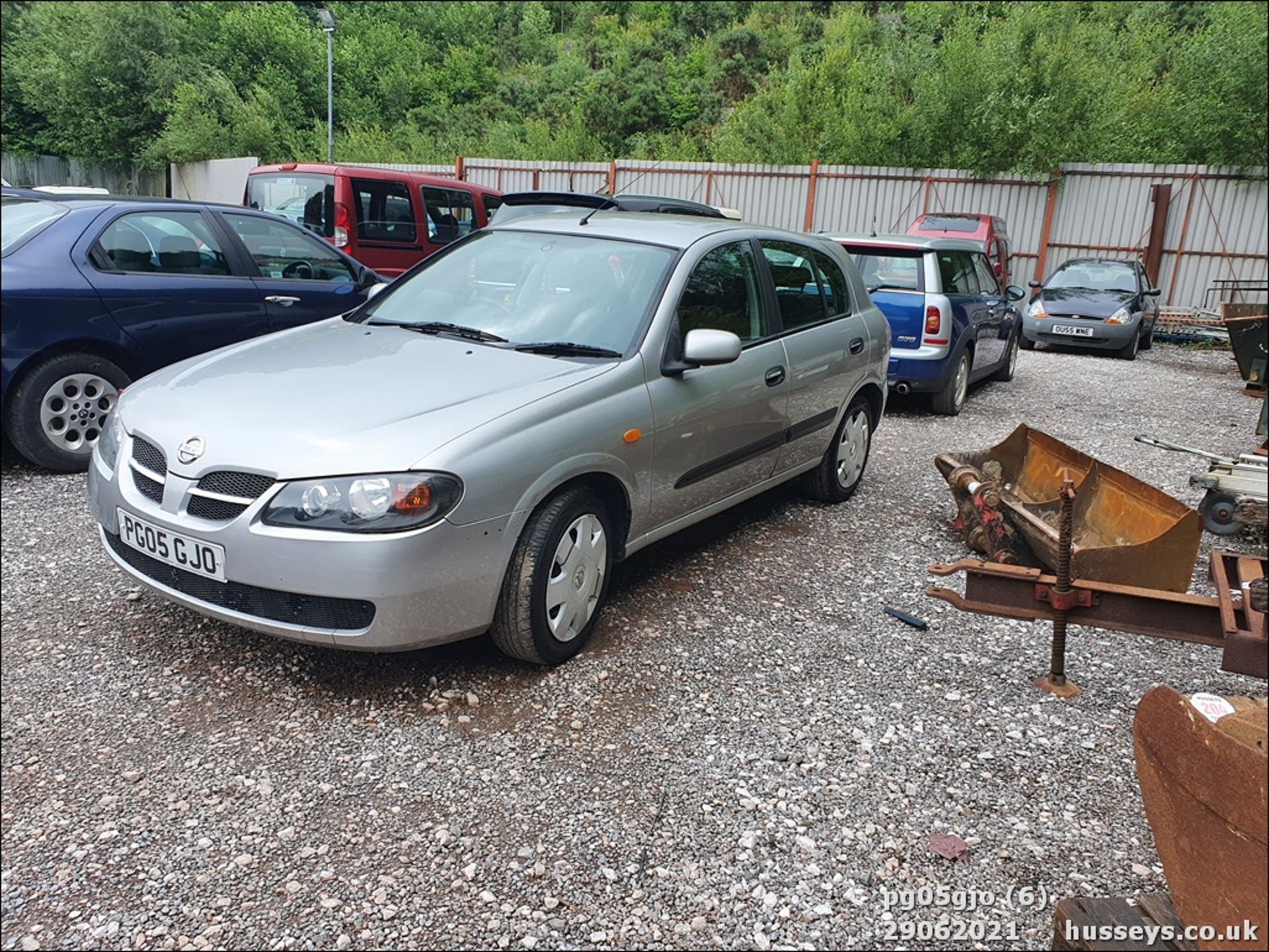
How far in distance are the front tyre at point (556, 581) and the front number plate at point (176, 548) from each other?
91 cm

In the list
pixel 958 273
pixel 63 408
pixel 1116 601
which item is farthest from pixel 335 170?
pixel 1116 601

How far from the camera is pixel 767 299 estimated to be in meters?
4.84

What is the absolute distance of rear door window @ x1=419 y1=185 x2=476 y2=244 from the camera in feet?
37.6

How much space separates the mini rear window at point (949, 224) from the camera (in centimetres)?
1534

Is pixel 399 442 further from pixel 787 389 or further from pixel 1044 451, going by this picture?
pixel 1044 451

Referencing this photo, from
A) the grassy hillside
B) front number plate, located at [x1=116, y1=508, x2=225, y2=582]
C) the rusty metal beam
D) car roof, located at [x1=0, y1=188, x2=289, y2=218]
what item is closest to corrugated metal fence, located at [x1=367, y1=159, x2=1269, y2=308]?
the grassy hillside

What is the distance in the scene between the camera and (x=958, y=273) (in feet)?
29.5

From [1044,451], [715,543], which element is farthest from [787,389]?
[1044,451]

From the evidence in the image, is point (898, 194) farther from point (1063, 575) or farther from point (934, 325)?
point (1063, 575)

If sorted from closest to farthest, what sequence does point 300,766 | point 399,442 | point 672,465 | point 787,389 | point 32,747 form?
point 32,747 → point 300,766 → point 399,442 → point 672,465 → point 787,389

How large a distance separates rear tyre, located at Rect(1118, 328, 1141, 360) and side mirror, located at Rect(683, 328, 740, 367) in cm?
1080

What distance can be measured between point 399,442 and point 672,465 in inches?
53.4

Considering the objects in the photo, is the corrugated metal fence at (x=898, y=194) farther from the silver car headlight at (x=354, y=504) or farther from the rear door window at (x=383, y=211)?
the silver car headlight at (x=354, y=504)

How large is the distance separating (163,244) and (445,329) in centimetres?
271
